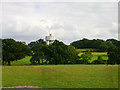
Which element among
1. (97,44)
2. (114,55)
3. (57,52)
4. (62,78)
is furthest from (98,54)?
(62,78)

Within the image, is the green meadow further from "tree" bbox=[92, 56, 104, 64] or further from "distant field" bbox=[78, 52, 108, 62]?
"distant field" bbox=[78, 52, 108, 62]

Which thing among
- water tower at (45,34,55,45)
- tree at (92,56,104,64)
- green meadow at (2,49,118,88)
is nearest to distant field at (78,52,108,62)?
tree at (92,56,104,64)

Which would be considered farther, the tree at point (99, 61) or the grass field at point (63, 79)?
the tree at point (99, 61)

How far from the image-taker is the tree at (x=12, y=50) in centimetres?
4866

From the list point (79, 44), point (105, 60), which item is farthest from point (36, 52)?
point (105, 60)

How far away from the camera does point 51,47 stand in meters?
52.8

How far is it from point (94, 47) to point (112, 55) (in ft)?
32.9

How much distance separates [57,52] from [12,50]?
509 inches

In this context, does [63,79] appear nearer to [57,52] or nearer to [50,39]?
[57,52]

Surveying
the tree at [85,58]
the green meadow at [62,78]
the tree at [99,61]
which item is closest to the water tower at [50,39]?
the tree at [85,58]

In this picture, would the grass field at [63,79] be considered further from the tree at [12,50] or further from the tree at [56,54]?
the tree at [56,54]

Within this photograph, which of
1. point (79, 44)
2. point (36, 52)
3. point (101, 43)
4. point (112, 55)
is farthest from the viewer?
point (79, 44)

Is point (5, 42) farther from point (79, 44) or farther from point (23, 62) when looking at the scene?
point (79, 44)

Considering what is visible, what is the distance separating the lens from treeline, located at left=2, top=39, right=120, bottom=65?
48.6 m
